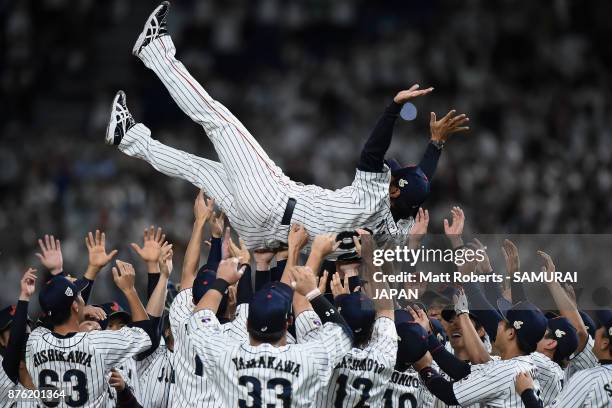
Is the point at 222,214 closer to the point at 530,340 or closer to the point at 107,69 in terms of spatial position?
the point at 530,340

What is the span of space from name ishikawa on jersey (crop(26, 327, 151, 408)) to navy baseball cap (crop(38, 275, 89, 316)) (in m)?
0.18

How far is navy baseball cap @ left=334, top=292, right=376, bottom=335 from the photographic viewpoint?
758cm

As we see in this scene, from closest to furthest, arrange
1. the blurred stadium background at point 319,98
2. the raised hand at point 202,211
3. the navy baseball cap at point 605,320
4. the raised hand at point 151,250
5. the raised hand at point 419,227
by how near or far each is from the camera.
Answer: the navy baseball cap at point 605,320 → the raised hand at point 202,211 → the raised hand at point 151,250 → the raised hand at point 419,227 → the blurred stadium background at point 319,98

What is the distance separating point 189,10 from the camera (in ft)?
71.0

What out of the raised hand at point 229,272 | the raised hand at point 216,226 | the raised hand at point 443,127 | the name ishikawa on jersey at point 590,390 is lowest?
the raised hand at point 229,272

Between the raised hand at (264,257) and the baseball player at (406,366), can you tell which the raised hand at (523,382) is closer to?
the baseball player at (406,366)

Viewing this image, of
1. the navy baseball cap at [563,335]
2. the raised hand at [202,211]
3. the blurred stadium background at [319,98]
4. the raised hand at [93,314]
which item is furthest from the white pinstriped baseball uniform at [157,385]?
the blurred stadium background at [319,98]

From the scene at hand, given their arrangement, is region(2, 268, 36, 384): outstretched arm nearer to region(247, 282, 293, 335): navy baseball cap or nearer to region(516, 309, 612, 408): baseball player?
region(247, 282, 293, 335): navy baseball cap

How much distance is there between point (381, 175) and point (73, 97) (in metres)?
13.1

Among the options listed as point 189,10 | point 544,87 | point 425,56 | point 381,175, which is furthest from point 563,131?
point 381,175

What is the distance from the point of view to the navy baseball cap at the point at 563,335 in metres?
8.04

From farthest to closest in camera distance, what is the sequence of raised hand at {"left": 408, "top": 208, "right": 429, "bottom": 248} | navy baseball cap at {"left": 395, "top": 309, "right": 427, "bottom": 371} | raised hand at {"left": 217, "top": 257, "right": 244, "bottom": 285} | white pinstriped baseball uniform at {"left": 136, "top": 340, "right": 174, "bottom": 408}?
raised hand at {"left": 408, "top": 208, "right": 429, "bottom": 248} → white pinstriped baseball uniform at {"left": 136, "top": 340, "right": 174, "bottom": 408} → navy baseball cap at {"left": 395, "top": 309, "right": 427, "bottom": 371} → raised hand at {"left": 217, "top": 257, "right": 244, "bottom": 285}

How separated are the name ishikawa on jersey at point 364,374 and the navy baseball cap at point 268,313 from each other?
573 mm

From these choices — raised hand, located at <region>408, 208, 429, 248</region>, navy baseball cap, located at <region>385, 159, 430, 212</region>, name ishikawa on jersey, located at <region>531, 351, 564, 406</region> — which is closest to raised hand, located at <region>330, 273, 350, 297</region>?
navy baseball cap, located at <region>385, 159, 430, 212</region>
